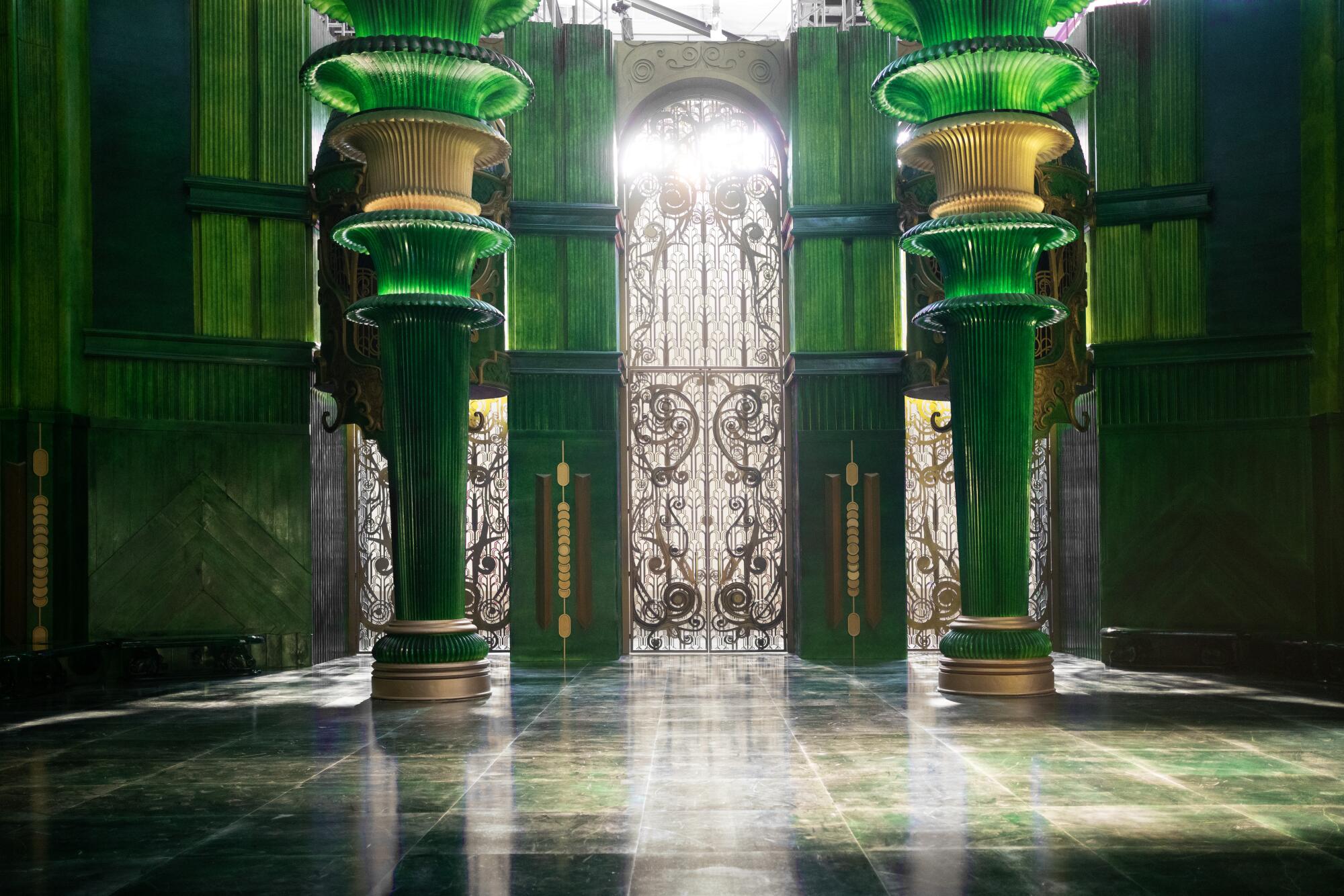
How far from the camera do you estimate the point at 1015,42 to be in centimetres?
980

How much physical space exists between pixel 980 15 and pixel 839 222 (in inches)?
148

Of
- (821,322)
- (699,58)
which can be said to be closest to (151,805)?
(821,322)

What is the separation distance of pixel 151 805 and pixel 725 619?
8.63 metres

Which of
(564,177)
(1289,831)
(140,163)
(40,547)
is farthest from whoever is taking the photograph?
(564,177)

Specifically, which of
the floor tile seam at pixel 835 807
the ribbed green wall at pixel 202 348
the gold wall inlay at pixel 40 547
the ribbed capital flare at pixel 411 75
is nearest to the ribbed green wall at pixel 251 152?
the ribbed green wall at pixel 202 348

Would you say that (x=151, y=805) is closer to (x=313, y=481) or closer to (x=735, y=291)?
(x=313, y=481)

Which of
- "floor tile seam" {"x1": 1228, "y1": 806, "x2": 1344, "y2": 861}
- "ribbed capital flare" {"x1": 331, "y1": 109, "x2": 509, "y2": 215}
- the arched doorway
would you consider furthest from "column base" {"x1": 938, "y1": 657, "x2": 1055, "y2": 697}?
"ribbed capital flare" {"x1": 331, "y1": 109, "x2": 509, "y2": 215}

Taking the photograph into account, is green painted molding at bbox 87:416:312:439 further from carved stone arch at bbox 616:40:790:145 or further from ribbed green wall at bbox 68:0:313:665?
carved stone arch at bbox 616:40:790:145

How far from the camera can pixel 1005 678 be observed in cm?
1002

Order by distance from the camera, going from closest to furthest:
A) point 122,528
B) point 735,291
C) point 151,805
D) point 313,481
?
point 151,805 < point 122,528 < point 313,481 < point 735,291

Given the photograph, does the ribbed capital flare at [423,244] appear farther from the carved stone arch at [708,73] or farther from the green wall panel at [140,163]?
the carved stone arch at [708,73]

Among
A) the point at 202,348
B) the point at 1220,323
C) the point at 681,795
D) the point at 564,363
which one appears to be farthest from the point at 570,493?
the point at 681,795

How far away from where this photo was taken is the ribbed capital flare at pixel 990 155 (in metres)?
10.1

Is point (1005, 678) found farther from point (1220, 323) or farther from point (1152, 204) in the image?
point (1152, 204)
